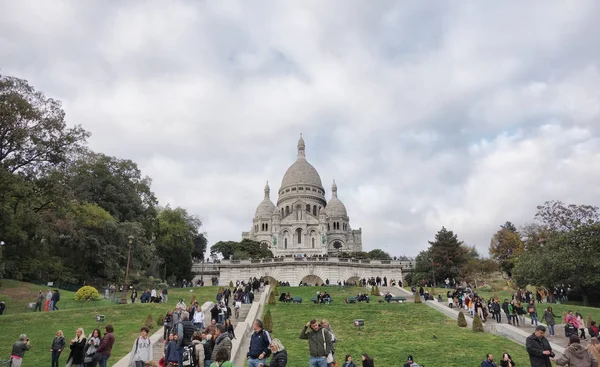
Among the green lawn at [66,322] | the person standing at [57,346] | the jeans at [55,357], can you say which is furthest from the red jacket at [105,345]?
the green lawn at [66,322]

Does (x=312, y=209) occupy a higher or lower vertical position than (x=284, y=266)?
higher

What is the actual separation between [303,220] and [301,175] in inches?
706

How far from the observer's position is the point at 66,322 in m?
19.0

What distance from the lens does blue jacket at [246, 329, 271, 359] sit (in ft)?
28.9

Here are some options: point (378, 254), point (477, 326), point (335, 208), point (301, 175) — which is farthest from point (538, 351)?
point (301, 175)

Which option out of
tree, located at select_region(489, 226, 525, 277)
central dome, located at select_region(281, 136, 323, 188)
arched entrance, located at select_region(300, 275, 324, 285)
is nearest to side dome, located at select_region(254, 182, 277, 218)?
central dome, located at select_region(281, 136, 323, 188)

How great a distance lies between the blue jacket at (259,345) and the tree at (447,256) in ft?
140

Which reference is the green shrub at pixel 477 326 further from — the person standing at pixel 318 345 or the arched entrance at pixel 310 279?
the arched entrance at pixel 310 279

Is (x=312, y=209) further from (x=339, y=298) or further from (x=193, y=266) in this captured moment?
(x=339, y=298)

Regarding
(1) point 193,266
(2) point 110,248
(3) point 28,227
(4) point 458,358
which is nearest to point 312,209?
(1) point 193,266

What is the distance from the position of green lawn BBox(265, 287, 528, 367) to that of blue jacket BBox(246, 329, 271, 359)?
4546mm

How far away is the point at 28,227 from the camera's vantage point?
95.9 feet

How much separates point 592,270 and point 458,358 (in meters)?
22.6

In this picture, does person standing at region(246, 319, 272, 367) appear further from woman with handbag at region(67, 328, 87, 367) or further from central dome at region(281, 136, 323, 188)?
central dome at region(281, 136, 323, 188)
